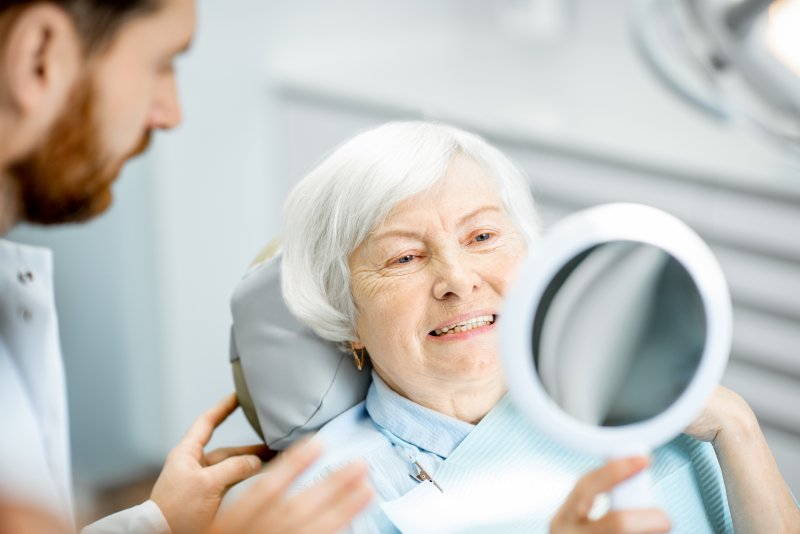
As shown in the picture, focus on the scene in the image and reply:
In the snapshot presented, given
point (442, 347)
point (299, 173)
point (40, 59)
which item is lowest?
point (299, 173)

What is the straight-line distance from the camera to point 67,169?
0.96 metres

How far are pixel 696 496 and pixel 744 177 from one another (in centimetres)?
119

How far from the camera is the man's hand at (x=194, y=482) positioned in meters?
1.29

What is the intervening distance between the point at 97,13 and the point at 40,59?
0.06 metres

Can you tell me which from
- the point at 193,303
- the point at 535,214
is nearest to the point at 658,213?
the point at 535,214

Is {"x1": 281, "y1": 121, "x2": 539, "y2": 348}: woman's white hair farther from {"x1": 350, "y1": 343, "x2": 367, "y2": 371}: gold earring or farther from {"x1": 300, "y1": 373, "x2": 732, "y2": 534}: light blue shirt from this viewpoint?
{"x1": 300, "y1": 373, "x2": 732, "y2": 534}: light blue shirt

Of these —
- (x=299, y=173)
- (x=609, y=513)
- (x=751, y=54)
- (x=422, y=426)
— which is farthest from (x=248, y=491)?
(x=299, y=173)

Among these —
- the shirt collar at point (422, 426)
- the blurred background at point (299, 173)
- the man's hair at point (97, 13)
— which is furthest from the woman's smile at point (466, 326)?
the blurred background at point (299, 173)

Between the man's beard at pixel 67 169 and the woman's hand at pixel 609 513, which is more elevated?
the man's beard at pixel 67 169

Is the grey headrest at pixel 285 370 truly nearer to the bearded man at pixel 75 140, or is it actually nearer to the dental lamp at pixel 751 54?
the bearded man at pixel 75 140

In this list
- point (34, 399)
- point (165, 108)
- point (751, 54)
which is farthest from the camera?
point (34, 399)

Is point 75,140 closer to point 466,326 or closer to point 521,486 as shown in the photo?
point 466,326

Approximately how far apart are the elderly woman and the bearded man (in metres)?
0.32

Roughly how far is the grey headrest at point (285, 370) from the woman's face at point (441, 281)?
0.10m
